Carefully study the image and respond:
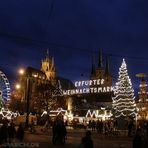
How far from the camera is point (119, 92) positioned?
67.3 meters

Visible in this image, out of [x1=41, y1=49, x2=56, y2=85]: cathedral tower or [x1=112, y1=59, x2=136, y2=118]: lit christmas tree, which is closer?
[x1=112, y1=59, x2=136, y2=118]: lit christmas tree

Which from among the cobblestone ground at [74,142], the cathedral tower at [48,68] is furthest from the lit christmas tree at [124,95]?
the cathedral tower at [48,68]

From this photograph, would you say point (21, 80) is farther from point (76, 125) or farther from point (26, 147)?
point (26, 147)

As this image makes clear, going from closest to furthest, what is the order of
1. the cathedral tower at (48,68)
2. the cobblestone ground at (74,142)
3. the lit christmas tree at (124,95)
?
1. the cobblestone ground at (74,142)
2. the lit christmas tree at (124,95)
3. the cathedral tower at (48,68)

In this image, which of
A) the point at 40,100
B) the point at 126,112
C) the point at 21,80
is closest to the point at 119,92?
the point at 126,112

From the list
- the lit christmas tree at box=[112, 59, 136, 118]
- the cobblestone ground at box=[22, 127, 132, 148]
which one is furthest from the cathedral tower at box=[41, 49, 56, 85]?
the cobblestone ground at box=[22, 127, 132, 148]

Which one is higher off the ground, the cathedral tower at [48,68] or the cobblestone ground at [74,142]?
the cathedral tower at [48,68]

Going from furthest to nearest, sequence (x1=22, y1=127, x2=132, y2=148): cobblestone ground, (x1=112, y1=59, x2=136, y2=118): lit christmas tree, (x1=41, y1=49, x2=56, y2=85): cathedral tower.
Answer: (x1=41, y1=49, x2=56, y2=85): cathedral tower < (x1=112, y1=59, x2=136, y2=118): lit christmas tree < (x1=22, y1=127, x2=132, y2=148): cobblestone ground

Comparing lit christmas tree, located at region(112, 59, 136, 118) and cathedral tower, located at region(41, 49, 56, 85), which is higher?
cathedral tower, located at region(41, 49, 56, 85)

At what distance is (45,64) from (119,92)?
111 meters

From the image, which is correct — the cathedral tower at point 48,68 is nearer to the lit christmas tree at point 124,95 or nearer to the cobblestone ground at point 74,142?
the lit christmas tree at point 124,95

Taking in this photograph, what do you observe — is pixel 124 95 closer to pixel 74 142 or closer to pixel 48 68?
pixel 74 142

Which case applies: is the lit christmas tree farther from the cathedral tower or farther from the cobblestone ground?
the cathedral tower

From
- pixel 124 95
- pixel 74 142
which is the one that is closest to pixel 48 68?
pixel 124 95
